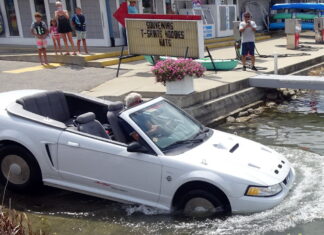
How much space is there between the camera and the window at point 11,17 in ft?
68.7

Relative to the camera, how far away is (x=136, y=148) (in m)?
5.67

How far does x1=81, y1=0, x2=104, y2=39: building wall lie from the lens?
1859cm

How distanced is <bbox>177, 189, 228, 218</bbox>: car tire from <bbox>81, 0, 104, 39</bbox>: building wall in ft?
46.5

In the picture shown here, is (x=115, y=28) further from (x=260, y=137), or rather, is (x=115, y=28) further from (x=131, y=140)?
(x=131, y=140)

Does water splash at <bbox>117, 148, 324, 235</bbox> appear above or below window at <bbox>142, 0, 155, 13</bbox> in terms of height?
below

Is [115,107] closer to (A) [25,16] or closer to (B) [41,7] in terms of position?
(B) [41,7]

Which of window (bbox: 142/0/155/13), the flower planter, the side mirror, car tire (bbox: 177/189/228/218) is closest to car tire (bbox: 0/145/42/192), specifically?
the side mirror

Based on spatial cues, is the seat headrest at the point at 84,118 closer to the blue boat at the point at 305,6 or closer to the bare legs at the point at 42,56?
the bare legs at the point at 42,56

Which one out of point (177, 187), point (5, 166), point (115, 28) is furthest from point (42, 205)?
point (115, 28)

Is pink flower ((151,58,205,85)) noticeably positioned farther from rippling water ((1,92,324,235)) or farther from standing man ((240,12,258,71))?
standing man ((240,12,258,71))

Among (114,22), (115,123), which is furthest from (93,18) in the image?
(115,123)

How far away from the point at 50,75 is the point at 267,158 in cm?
990

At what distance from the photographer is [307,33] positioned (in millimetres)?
27984

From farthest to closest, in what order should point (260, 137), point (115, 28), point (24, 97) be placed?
point (115, 28)
point (260, 137)
point (24, 97)
